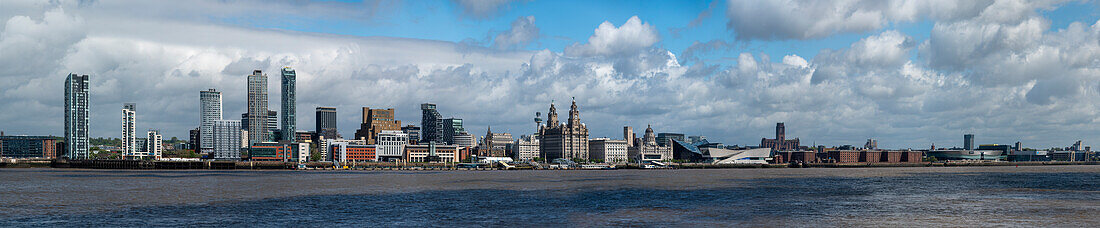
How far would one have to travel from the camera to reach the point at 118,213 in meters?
64.4

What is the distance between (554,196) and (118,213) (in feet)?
138

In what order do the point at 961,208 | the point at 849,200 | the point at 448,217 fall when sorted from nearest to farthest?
1. the point at 448,217
2. the point at 961,208
3. the point at 849,200

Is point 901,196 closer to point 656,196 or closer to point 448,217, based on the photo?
point 656,196

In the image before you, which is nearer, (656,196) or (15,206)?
(15,206)

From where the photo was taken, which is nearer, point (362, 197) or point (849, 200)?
point (849, 200)

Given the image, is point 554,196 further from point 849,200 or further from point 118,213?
point 118,213

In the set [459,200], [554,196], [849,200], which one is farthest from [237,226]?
[849,200]

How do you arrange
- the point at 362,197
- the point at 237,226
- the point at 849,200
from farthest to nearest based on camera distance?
the point at 362,197 < the point at 849,200 < the point at 237,226

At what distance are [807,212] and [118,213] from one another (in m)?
54.6

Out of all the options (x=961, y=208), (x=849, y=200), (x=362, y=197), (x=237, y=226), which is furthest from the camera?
(x=362, y=197)

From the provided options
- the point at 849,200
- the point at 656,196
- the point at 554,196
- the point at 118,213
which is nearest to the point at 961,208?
the point at 849,200

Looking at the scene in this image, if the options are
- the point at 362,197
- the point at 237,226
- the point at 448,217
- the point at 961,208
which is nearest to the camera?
the point at 237,226

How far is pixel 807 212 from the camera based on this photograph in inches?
2581

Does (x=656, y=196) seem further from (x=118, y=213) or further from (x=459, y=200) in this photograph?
(x=118, y=213)
